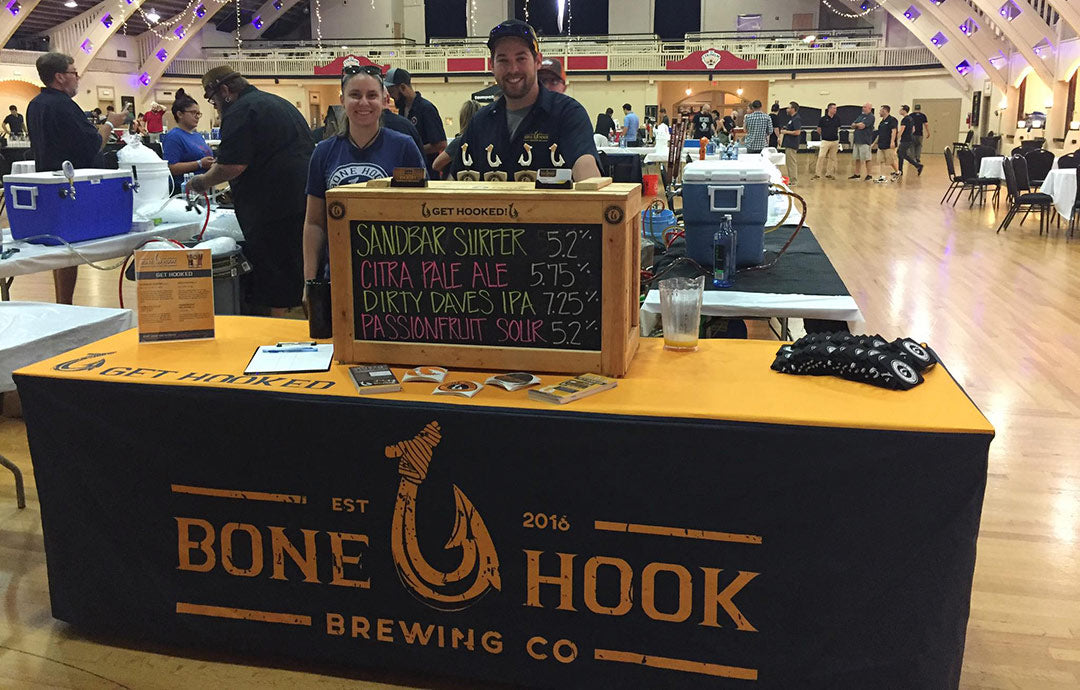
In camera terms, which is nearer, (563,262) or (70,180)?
(563,262)

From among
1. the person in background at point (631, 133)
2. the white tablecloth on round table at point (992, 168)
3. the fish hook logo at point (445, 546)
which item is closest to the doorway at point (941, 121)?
the person in background at point (631, 133)

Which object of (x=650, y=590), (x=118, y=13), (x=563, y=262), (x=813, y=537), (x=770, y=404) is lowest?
(x=650, y=590)

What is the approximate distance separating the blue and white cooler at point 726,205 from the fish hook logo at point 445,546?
4.89 feet

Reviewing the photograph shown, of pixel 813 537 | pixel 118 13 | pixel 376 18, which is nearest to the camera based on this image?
pixel 813 537

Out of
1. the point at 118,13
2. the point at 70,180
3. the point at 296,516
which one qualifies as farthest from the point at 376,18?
the point at 296,516

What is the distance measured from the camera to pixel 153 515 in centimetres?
183

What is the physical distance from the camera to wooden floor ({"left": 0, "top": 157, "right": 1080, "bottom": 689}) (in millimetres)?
1859

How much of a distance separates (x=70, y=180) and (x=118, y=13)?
25.2m

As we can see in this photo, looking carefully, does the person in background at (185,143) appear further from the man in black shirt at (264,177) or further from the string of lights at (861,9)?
the string of lights at (861,9)

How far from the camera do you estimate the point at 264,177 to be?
360 cm

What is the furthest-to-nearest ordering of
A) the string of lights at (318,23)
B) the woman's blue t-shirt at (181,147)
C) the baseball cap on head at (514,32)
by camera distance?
the string of lights at (318,23) < the woman's blue t-shirt at (181,147) < the baseball cap on head at (514,32)

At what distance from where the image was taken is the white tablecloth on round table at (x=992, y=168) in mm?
11383

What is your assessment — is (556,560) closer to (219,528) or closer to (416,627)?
(416,627)

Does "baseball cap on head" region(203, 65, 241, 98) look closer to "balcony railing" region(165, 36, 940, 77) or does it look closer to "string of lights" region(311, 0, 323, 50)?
"balcony railing" region(165, 36, 940, 77)
